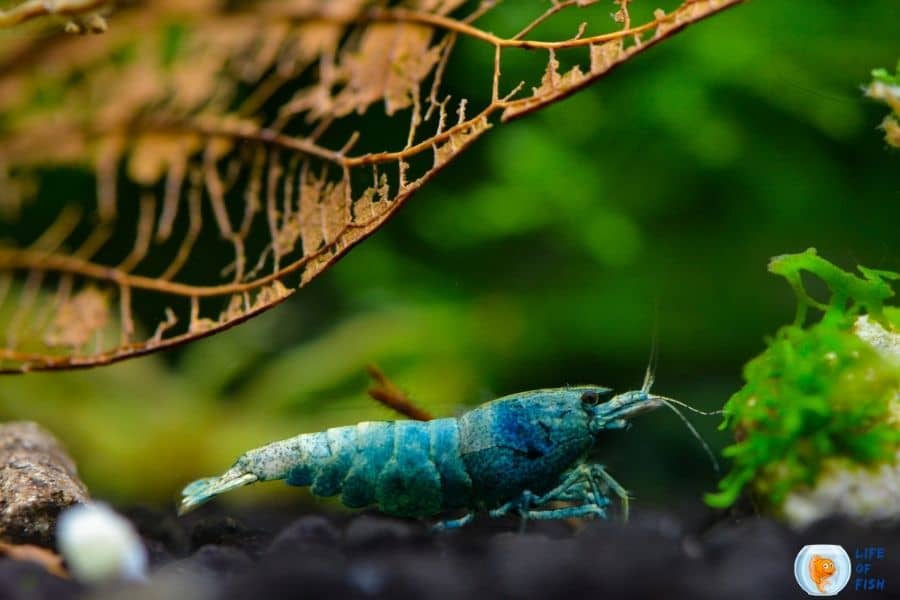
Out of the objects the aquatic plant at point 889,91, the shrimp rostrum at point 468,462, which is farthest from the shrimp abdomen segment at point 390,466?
the aquatic plant at point 889,91

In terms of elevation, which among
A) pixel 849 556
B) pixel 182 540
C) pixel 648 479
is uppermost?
pixel 849 556

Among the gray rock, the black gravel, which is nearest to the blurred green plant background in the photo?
the gray rock

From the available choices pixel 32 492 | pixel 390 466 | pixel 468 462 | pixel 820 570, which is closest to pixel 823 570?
pixel 820 570

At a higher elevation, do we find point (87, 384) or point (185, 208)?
point (185, 208)

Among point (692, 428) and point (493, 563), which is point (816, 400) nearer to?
point (692, 428)

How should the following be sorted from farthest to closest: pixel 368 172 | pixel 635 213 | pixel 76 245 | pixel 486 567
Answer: pixel 635 213
pixel 76 245
pixel 368 172
pixel 486 567

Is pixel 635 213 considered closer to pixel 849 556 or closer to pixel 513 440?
pixel 513 440

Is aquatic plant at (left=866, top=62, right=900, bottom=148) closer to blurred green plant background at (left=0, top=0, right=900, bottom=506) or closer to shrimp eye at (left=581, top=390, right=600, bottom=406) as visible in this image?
blurred green plant background at (left=0, top=0, right=900, bottom=506)

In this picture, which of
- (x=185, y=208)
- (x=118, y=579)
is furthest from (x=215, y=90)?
(x=118, y=579)
